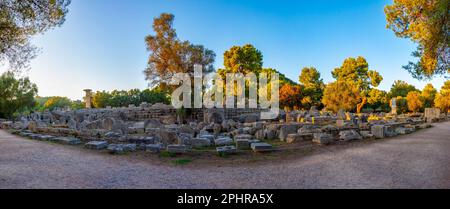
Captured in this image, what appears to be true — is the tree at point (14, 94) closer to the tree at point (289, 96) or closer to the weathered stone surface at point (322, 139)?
the weathered stone surface at point (322, 139)

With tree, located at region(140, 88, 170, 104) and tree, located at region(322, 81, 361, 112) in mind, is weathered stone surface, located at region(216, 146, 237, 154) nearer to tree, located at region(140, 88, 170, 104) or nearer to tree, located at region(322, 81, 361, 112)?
tree, located at region(322, 81, 361, 112)

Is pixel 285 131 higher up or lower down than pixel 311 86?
lower down

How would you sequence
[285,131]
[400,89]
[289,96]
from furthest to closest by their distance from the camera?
1. [400,89]
2. [289,96]
3. [285,131]

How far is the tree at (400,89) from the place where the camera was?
43.8m

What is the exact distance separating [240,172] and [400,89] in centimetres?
4934

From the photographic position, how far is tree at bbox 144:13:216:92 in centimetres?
2639

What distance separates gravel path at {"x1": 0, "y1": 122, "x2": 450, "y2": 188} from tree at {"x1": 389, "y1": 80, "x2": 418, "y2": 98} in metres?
42.2

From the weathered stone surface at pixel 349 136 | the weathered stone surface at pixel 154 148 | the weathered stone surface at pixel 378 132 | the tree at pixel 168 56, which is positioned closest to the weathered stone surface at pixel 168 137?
the weathered stone surface at pixel 154 148

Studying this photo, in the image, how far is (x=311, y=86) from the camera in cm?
4141

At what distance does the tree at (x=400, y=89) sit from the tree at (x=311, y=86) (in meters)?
11.9

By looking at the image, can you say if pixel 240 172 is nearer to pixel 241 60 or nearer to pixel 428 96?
pixel 241 60

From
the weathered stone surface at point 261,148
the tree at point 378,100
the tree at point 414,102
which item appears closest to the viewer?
the weathered stone surface at point 261,148

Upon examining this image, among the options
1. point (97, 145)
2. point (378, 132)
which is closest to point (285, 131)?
point (378, 132)
